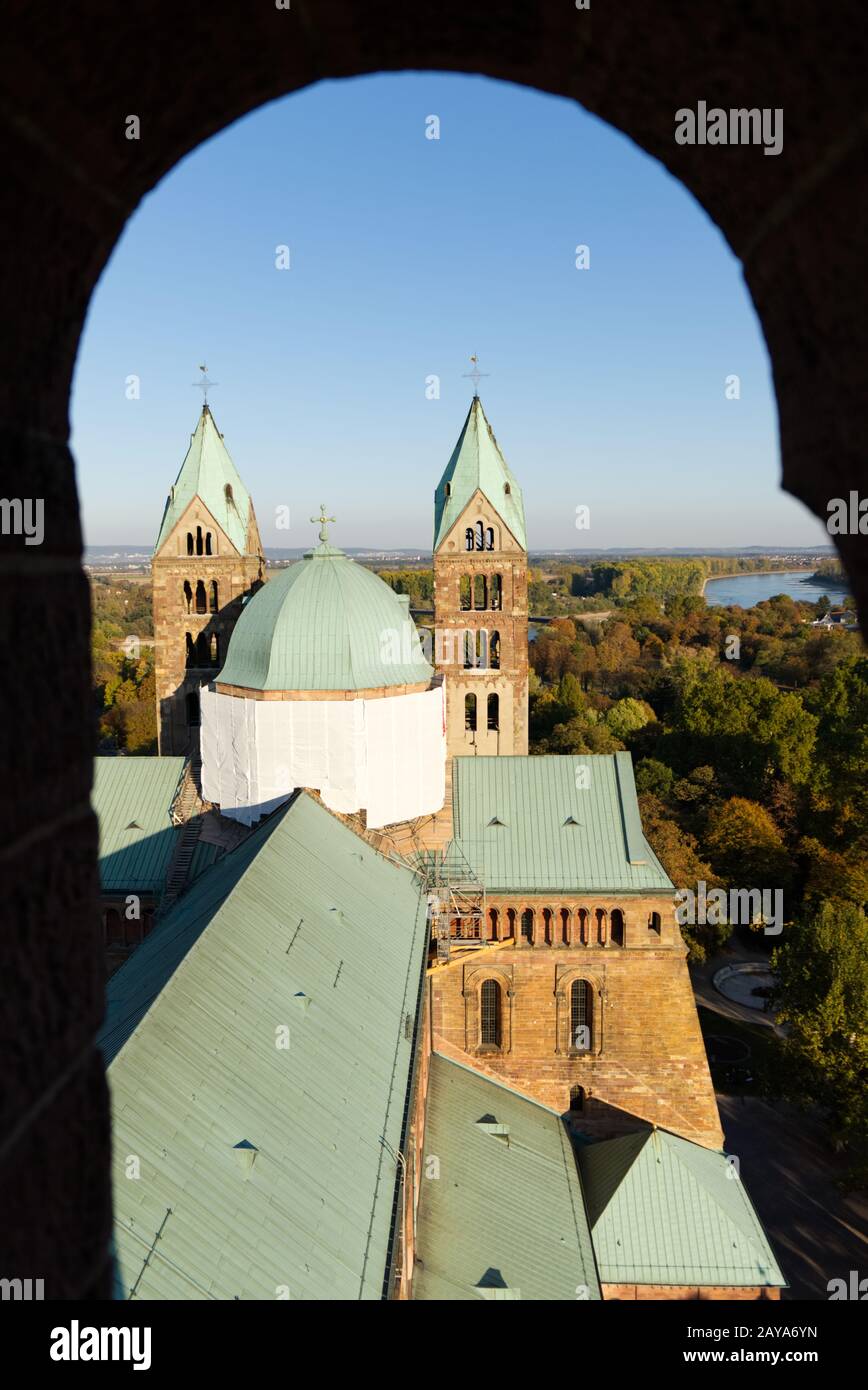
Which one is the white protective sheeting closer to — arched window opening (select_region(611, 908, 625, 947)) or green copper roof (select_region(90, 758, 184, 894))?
green copper roof (select_region(90, 758, 184, 894))

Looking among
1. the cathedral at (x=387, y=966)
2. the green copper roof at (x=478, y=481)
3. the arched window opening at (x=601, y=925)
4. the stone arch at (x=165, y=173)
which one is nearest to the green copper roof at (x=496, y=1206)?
the cathedral at (x=387, y=966)

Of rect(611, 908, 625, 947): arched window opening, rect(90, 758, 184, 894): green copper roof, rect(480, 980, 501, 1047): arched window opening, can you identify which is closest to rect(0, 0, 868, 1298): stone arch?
rect(611, 908, 625, 947): arched window opening

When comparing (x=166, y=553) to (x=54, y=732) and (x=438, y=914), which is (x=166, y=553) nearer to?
(x=438, y=914)

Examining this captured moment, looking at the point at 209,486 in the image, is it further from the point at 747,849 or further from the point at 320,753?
the point at 747,849

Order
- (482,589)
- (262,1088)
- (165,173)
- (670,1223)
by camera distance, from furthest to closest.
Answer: (482,589)
(670,1223)
(262,1088)
(165,173)

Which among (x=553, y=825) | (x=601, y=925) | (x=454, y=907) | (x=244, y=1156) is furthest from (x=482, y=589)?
(x=244, y=1156)

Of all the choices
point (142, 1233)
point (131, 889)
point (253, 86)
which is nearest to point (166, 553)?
point (131, 889)
